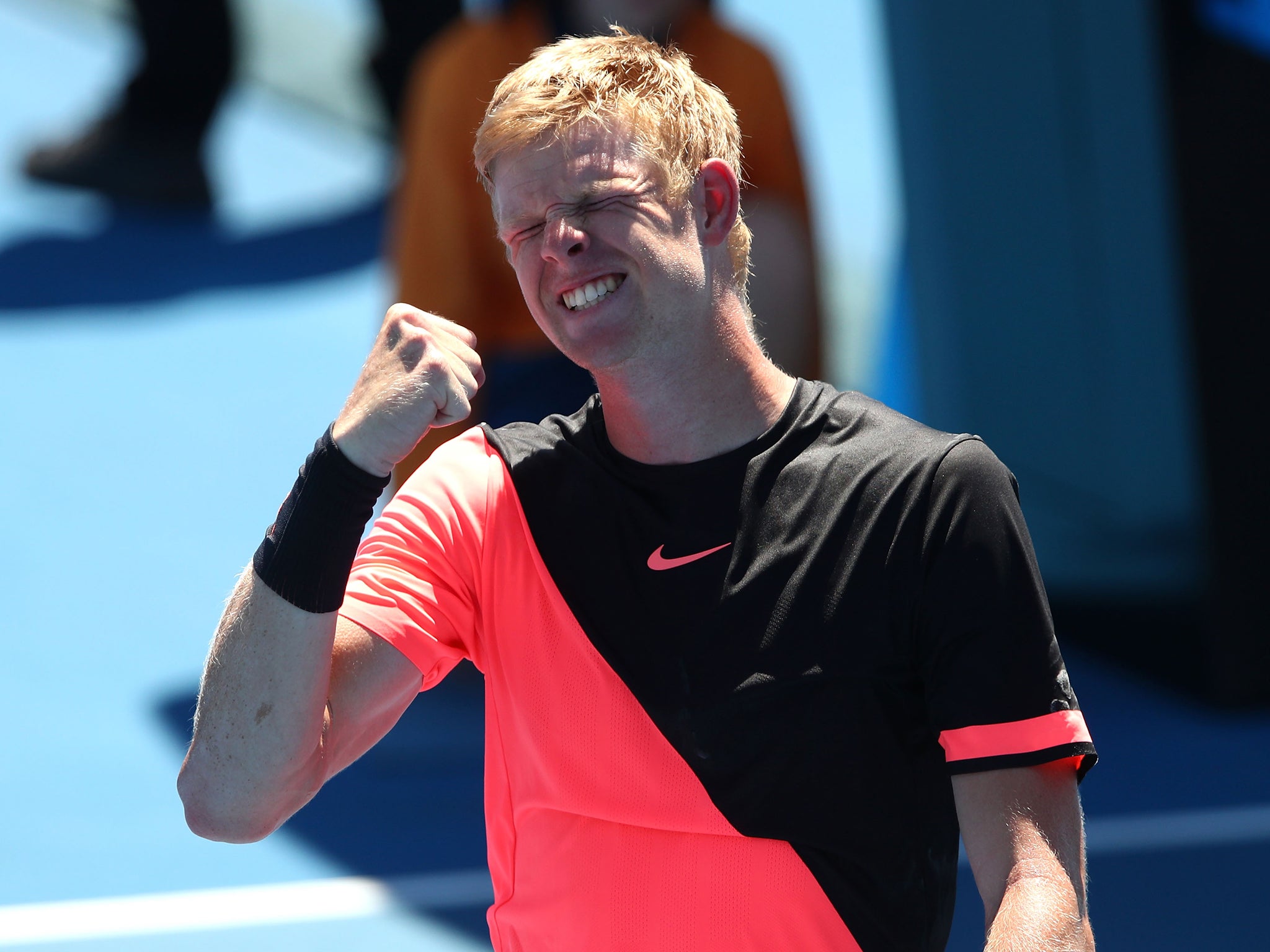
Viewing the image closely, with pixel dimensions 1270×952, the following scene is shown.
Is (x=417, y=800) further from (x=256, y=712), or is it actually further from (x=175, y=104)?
(x=175, y=104)

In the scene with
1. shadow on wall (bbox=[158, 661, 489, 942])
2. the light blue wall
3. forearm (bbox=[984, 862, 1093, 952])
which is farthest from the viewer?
the light blue wall

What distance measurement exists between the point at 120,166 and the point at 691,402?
23.2 ft

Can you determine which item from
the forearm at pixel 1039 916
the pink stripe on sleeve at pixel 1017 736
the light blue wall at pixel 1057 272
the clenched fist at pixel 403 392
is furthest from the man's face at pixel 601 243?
the light blue wall at pixel 1057 272

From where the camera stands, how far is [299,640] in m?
1.69

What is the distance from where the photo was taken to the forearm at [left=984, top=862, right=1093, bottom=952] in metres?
1.58

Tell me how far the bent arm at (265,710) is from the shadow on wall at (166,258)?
5.94m

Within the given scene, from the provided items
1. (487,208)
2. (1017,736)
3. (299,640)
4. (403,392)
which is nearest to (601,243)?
(403,392)

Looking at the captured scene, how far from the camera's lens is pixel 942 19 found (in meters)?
5.60

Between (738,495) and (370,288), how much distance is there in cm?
616

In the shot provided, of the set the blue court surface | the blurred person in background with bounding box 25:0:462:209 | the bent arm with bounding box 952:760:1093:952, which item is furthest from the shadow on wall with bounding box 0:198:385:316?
the bent arm with bounding box 952:760:1093:952

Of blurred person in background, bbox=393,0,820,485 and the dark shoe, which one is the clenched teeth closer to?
blurred person in background, bbox=393,0,820,485

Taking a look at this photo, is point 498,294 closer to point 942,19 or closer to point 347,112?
point 942,19

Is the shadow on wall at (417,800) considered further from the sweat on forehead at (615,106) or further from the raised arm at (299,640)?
the sweat on forehead at (615,106)

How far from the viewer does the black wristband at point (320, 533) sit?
5.52 feet
